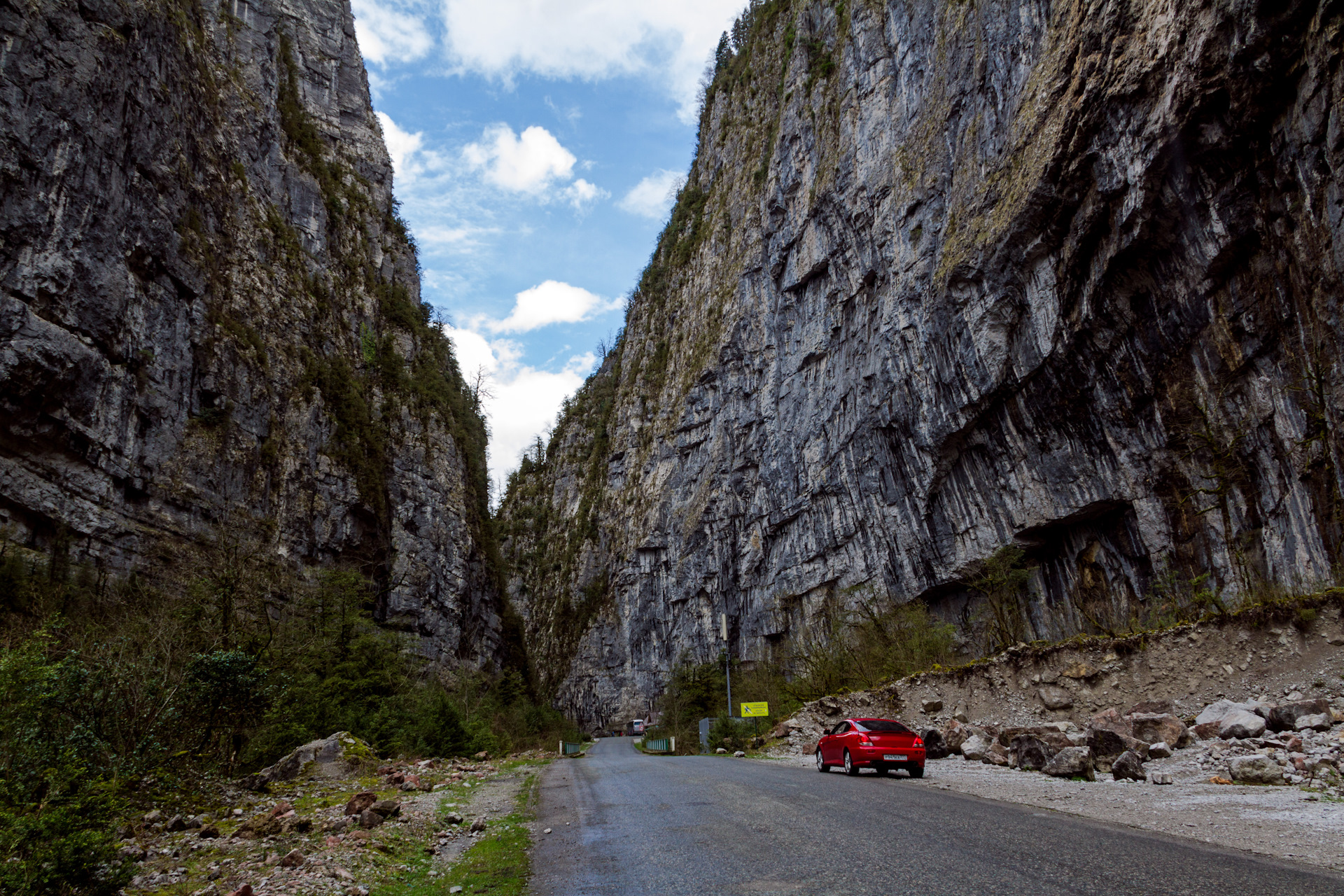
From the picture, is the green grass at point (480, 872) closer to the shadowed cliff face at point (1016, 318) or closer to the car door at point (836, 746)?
the car door at point (836, 746)

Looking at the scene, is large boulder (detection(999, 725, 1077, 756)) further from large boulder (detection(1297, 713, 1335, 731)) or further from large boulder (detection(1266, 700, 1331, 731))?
large boulder (detection(1297, 713, 1335, 731))

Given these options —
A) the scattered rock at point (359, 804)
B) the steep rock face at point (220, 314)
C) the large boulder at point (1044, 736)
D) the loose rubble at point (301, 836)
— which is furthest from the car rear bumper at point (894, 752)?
the steep rock face at point (220, 314)

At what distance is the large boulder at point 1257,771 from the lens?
955 cm

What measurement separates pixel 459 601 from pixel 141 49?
37.7 metres

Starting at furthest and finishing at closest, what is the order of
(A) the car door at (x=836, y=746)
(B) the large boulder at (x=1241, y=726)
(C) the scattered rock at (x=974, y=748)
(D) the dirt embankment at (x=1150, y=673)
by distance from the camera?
1. (C) the scattered rock at (x=974, y=748)
2. (A) the car door at (x=836, y=746)
3. (D) the dirt embankment at (x=1150, y=673)
4. (B) the large boulder at (x=1241, y=726)

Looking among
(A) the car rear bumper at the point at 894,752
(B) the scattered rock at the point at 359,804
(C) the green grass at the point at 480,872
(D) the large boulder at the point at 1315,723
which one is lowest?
(A) the car rear bumper at the point at 894,752

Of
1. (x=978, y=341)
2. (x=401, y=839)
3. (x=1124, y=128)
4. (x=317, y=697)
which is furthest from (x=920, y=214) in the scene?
(x=401, y=839)

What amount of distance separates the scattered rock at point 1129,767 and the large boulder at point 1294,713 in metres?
2.63

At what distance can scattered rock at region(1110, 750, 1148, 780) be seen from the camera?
11.0 metres

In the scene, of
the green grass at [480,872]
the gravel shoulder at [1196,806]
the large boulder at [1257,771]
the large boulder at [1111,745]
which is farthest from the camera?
the large boulder at [1111,745]

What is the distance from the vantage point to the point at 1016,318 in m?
30.5

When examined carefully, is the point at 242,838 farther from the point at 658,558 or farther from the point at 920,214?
the point at 658,558

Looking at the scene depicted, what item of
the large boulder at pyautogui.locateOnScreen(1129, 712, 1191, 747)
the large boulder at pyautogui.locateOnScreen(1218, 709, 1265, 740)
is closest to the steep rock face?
the large boulder at pyautogui.locateOnScreen(1129, 712, 1191, 747)

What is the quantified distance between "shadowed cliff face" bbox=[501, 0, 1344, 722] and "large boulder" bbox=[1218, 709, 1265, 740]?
4.87 metres
